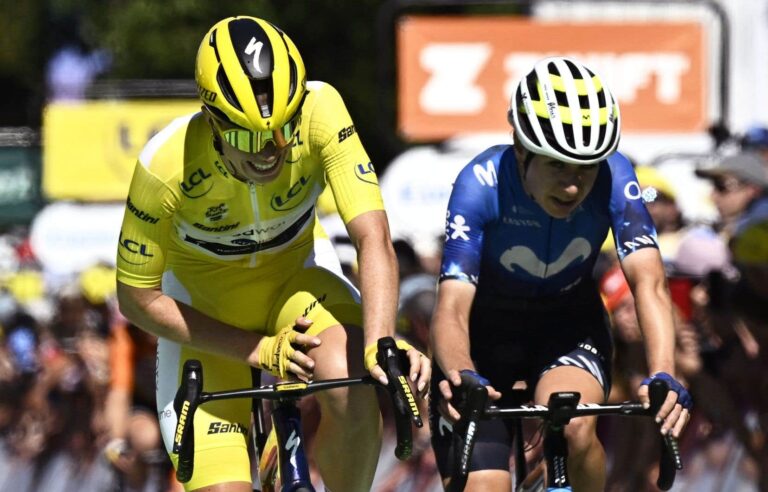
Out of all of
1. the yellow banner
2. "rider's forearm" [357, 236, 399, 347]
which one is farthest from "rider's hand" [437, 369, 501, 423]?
the yellow banner

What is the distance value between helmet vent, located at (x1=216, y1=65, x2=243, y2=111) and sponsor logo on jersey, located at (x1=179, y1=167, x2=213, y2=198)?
427mm

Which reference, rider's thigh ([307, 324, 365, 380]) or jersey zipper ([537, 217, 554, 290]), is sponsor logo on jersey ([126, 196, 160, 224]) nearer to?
rider's thigh ([307, 324, 365, 380])

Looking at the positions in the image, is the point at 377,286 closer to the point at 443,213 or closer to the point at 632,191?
the point at 632,191

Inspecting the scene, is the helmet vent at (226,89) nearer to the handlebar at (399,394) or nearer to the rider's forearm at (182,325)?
the rider's forearm at (182,325)

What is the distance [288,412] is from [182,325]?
1.82 ft

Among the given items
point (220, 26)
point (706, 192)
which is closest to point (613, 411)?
point (220, 26)

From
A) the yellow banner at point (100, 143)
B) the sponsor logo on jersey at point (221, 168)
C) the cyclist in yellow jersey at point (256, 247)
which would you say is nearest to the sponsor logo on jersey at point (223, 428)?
the cyclist in yellow jersey at point (256, 247)

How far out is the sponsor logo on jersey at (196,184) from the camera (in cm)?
568

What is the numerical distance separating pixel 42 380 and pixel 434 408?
9.38 meters

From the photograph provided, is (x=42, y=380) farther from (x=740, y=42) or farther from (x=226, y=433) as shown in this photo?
(x=226, y=433)

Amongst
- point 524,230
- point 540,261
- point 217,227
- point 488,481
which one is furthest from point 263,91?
point 488,481

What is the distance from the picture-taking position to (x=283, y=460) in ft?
18.1

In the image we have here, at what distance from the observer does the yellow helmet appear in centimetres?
530

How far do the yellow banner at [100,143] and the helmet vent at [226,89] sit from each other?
1268 centimetres
